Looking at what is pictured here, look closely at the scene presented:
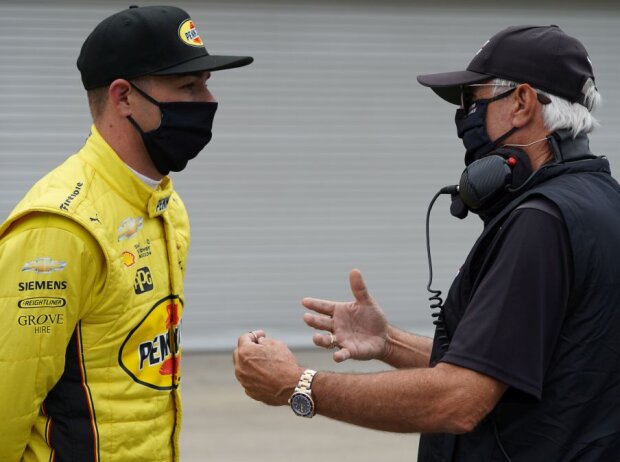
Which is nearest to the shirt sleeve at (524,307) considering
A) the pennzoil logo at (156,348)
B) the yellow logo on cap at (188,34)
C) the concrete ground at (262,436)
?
the pennzoil logo at (156,348)

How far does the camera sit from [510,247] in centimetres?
249

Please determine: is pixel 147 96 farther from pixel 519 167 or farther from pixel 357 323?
pixel 519 167

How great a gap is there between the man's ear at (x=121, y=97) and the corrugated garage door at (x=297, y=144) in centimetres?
506

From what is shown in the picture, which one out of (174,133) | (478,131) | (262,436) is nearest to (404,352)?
(478,131)

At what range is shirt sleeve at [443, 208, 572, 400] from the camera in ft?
8.06

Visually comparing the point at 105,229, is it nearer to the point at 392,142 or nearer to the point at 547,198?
the point at 547,198

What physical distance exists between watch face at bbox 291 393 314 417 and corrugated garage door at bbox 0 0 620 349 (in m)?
5.55

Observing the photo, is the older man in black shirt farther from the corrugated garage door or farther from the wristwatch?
the corrugated garage door

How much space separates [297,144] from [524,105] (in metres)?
5.57

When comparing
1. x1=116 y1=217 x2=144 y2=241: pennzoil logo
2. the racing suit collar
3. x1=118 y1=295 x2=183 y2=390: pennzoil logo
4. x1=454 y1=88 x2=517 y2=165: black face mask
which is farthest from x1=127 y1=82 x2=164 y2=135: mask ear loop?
x1=454 y1=88 x2=517 y2=165: black face mask

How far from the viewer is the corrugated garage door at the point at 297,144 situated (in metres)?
8.02

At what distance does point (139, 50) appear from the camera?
9.90 feet

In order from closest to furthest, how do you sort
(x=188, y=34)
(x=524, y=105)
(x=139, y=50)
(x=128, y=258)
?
(x=524, y=105) < (x=128, y=258) < (x=139, y=50) < (x=188, y=34)

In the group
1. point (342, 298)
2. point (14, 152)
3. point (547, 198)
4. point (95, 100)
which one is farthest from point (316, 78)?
point (547, 198)
